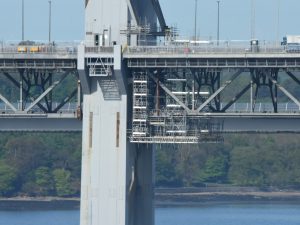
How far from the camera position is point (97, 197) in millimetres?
131375

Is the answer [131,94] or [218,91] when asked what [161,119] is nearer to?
[131,94]

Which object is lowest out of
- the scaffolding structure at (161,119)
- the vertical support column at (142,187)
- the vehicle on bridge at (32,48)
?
the vertical support column at (142,187)

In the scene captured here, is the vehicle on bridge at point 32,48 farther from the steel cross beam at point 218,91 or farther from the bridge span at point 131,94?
→ the steel cross beam at point 218,91

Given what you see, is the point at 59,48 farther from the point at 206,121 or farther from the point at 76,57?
the point at 206,121

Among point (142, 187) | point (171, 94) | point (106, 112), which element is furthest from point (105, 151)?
point (142, 187)

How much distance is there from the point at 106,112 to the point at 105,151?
2.51 m

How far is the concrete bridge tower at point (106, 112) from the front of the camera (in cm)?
13062

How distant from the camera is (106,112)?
131375mm

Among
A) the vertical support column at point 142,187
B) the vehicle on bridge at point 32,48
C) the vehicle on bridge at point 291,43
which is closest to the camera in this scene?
the vehicle on bridge at point 291,43

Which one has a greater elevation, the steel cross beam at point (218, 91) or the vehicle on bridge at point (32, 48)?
the vehicle on bridge at point (32, 48)

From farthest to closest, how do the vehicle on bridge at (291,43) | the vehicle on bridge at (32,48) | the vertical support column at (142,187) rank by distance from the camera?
the vertical support column at (142,187), the vehicle on bridge at (32,48), the vehicle on bridge at (291,43)

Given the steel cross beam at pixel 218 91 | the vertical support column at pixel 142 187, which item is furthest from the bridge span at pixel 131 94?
the vertical support column at pixel 142 187

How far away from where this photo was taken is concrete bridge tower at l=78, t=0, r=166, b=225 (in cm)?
13062

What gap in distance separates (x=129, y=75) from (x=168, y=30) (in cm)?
642
